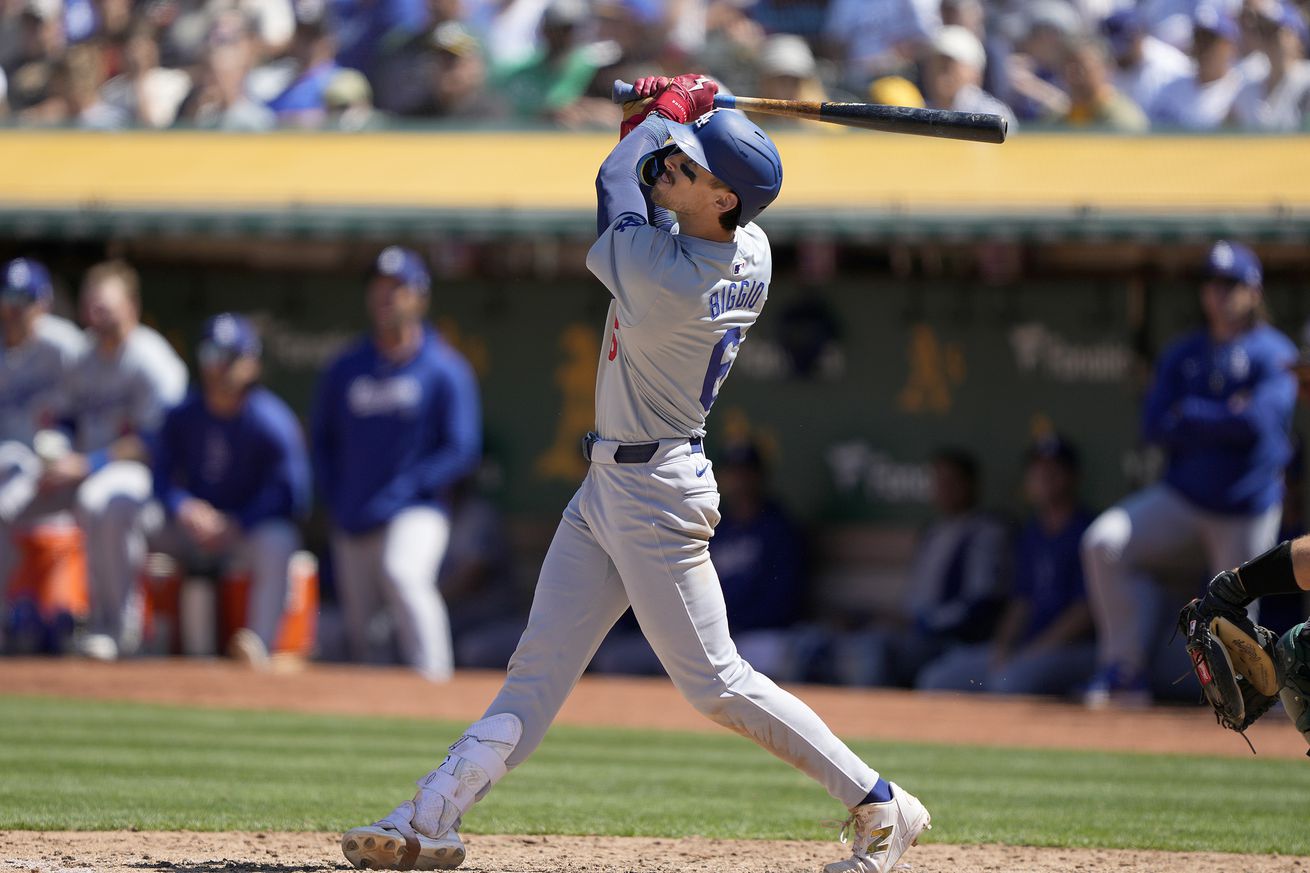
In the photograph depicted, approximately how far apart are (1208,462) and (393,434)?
381cm

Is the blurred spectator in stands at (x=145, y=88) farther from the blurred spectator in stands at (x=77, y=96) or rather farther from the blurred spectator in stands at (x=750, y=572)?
the blurred spectator in stands at (x=750, y=572)

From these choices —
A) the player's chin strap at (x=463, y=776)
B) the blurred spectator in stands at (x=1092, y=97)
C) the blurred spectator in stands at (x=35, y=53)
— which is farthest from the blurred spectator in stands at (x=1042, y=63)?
the player's chin strap at (x=463, y=776)

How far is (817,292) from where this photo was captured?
1006cm

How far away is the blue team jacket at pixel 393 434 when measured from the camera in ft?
29.6

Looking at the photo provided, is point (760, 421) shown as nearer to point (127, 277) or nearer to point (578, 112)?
point (578, 112)

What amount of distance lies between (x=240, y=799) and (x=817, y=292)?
17.9 feet

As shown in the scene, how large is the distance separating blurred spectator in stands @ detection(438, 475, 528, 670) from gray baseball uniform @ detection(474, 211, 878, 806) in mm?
5637

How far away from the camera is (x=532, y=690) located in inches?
164

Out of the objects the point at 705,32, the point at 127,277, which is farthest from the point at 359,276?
the point at 705,32

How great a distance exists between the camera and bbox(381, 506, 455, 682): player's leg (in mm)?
8719

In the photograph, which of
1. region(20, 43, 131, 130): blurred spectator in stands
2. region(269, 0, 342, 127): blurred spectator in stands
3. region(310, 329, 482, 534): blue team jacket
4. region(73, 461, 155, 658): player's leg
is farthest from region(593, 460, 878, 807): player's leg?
region(20, 43, 131, 130): blurred spectator in stands

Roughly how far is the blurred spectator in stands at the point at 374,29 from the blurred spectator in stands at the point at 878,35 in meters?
2.46

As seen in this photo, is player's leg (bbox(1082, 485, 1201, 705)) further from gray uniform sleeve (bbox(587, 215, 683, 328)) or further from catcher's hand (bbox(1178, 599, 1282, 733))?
gray uniform sleeve (bbox(587, 215, 683, 328))

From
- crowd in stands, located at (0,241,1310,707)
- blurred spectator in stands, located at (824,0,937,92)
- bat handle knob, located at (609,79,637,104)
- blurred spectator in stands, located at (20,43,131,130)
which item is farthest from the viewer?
blurred spectator in stands, located at (20,43,131,130)
